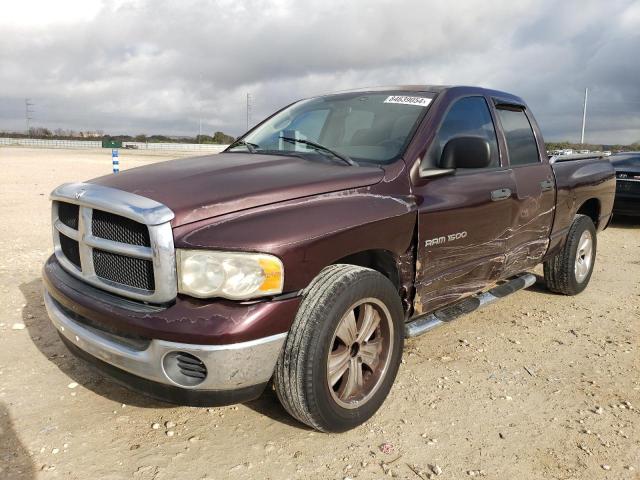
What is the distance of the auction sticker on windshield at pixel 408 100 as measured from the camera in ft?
11.3

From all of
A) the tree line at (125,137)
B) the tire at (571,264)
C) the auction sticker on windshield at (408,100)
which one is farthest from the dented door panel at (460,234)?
the tree line at (125,137)

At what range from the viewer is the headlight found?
7.30ft

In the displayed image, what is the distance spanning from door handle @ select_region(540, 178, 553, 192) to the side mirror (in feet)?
4.69

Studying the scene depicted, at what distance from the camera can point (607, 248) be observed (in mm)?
7938

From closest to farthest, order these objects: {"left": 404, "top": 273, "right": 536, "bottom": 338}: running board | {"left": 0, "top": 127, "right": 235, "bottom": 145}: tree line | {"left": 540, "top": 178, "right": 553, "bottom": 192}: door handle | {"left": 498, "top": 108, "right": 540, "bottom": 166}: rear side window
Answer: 1. {"left": 404, "top": 273, "right": 536, "bottom": 338}: running board
2. {"left": 498, "top": 108, "right": 540, "bottom": 166}: rear side window
3. {"left": 540, "top": 178, "right": 553, "bottom": 192}: door handle
4. {"left": 0, "top": 127, "right": 235, "bottom": 145}: tree line

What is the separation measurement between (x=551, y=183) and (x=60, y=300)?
12.7 ft

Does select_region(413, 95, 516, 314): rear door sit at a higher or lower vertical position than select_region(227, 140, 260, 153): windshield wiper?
lower

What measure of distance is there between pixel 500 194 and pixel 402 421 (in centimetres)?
178

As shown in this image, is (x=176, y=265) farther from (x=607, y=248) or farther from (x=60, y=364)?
(x=607, y=248)

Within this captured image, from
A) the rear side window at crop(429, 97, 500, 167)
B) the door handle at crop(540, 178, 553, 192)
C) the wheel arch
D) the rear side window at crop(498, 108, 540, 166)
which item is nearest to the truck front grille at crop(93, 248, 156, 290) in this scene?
the rear side window at crop(429, 97, 500, 167)

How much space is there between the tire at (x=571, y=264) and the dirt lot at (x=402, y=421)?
35.0 inches

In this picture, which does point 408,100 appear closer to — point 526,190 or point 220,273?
point 526,190

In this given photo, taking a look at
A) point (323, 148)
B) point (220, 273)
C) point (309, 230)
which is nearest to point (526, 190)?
point (323, 148)

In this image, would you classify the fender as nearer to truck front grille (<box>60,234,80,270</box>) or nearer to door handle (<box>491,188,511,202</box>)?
truck front grille (<box>60,234,80,270</box>)
